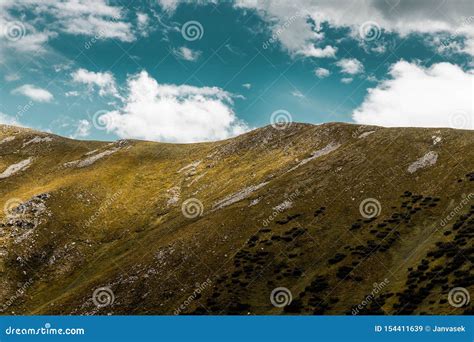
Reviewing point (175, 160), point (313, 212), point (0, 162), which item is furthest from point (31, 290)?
point (0, 162)

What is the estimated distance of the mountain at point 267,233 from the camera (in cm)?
7181

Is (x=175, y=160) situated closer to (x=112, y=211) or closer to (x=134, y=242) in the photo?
(x=112, y=211)

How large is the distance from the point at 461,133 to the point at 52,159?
156 m

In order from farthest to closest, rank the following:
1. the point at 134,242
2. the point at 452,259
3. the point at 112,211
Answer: the point at 112,211 < the point at 134,242 < the point at 452,259

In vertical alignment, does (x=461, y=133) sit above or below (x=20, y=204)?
above

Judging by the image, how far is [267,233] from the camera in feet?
309

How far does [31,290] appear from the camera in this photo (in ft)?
363

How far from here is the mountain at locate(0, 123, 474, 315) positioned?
7181 centimetres
